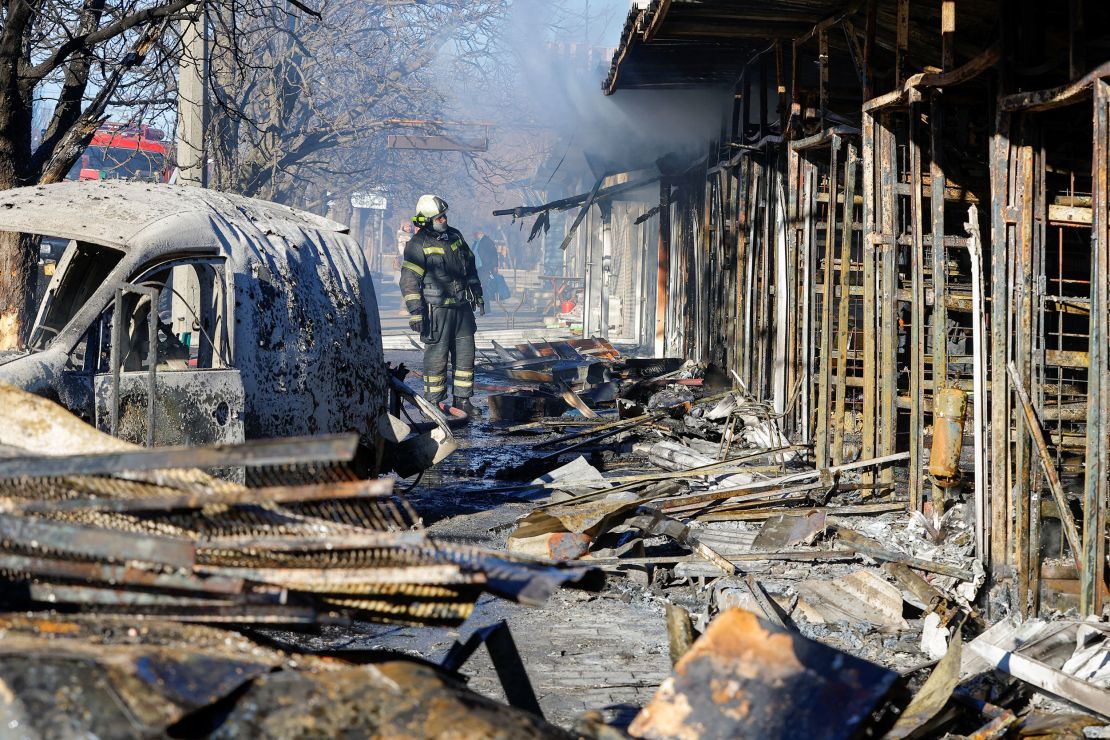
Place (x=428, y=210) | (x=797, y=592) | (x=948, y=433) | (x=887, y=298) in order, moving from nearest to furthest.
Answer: (x=797, y=592) < (x=948, y=433) < (x=887, y=298) < (x=428, y=210)

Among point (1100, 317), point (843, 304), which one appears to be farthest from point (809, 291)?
point (1100, 317)

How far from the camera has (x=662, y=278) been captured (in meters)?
21.4

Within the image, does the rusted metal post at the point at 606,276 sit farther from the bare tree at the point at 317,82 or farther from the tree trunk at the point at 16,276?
the tree trunk at the point at 16,276

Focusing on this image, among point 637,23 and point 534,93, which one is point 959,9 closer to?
Result: point 637,23

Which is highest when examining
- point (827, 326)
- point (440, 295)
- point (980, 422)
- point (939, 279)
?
point (440, 295)

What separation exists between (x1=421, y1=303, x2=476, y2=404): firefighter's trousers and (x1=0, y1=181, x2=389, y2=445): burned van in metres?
4.55

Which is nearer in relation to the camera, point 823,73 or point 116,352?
point 116,352

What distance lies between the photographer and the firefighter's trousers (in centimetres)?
1361

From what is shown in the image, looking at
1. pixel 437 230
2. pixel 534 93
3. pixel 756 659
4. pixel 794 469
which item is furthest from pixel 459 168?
pixel 756 659

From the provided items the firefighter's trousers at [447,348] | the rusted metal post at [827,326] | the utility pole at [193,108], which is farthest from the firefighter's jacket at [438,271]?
the rusted metal post at [827,326]

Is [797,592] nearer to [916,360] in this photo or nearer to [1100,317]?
[916,360]

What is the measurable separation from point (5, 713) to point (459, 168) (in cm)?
6260

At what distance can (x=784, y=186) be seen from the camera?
10.9m

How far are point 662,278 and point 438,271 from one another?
8.53m
